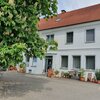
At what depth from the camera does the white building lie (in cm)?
2716

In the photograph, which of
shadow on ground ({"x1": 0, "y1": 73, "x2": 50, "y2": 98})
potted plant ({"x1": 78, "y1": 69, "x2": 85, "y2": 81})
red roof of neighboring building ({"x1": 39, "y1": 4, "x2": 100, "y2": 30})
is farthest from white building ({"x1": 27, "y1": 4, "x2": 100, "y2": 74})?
shadow on ground ({"x1": 0, "y1": 73, "x2": 50, "y2": 98})

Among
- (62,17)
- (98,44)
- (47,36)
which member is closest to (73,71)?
(98,44)

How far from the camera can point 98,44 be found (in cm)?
2659

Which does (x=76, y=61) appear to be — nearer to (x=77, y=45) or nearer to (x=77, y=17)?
(x=77, y=45)

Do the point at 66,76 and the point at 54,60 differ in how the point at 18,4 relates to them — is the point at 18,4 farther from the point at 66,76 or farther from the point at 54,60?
the point at 54,60

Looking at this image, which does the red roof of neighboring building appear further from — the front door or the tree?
the tree

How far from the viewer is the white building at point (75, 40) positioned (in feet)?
89.1

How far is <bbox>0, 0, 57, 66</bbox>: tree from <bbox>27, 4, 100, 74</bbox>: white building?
41.4 feet

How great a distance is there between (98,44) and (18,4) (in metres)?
15.4

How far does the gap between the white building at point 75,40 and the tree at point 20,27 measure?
12633mm

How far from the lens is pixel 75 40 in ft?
96.5

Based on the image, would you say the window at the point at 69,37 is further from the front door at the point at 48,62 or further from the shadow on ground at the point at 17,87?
the shadow on ground at the point at 17,87

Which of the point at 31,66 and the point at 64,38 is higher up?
the point at 64,38

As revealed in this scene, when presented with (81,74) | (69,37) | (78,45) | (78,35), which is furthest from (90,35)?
(81,74)
